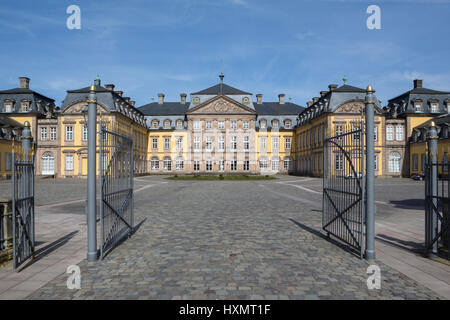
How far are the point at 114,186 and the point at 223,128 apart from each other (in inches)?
1904

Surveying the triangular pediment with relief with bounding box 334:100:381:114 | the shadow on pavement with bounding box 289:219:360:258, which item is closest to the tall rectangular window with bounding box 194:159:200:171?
the triangular pediment with relief with bounding box 334:100:381:114

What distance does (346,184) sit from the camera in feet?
20.4

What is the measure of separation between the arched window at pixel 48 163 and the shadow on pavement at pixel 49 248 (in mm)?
41448

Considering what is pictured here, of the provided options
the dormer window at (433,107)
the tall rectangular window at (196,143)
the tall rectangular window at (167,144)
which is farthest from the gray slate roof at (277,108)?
the dormer window at (433,107)

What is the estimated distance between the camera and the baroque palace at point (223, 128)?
133 feet

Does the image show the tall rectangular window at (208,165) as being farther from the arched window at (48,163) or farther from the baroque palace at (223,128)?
the arched window at (48,163)

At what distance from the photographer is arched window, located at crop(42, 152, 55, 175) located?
4356 cm

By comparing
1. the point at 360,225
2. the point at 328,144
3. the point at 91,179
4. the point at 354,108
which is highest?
the point at 354,108

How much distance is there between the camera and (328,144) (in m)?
7.21

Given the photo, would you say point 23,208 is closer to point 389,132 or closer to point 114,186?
point 114,186

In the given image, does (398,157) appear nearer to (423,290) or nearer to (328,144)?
(328,144)
